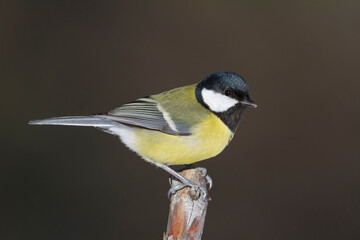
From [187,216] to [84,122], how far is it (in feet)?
2.54

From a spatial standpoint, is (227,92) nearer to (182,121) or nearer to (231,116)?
(231,116)

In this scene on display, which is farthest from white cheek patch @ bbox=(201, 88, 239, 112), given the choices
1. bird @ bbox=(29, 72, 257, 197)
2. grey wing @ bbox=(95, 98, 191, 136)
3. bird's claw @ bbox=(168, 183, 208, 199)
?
bird's claw @ bbox=(168, 183, 208, 199)

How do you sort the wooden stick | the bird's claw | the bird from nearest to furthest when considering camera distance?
the wooden stick, the bird's claw, the bird

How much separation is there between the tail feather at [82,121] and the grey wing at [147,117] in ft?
0.13

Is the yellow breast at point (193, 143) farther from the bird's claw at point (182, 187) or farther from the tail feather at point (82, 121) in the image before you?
the tail feather at point (82, 121)

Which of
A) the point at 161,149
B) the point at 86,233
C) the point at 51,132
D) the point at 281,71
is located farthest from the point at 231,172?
the point at 161,149

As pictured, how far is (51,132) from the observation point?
4414 mm

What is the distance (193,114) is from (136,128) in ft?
1.07

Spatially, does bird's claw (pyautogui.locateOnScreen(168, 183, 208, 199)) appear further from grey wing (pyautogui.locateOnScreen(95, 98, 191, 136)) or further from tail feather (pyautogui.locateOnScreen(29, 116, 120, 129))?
tail feather (pyautogui.locateOnScreen(29, 116, 120, 129))

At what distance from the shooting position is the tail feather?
2361mm

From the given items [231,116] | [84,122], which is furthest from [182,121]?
[84,122]

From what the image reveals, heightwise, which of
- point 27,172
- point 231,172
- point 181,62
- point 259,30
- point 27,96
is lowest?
point 27,172

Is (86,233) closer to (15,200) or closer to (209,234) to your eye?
(15,200)

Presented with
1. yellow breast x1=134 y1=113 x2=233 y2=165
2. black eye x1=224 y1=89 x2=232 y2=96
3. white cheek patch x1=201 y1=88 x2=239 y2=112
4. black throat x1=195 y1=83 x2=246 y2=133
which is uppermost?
black eye x1=224 y1=89 x2=232 y2=96
